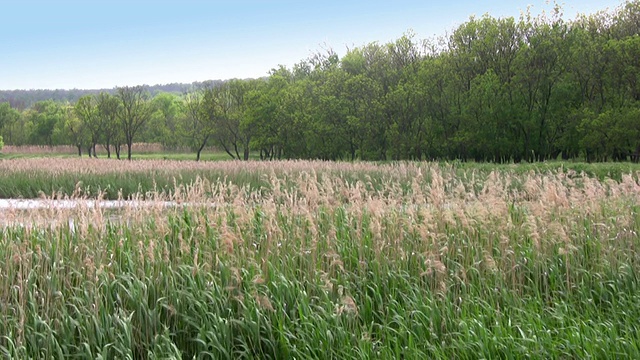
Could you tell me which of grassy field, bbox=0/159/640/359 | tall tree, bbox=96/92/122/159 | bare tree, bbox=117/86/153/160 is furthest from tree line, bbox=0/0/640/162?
grassy field, bbox=0/159/640/359

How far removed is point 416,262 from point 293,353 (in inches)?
85.3

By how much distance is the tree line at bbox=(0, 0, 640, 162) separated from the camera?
102 ft

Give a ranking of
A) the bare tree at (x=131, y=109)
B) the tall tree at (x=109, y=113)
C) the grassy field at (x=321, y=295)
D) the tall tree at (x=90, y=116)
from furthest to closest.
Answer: the tall tree at (x=90, y=116) < the tall tree at (x=109, y=113) < the bare tree at (x=131, y=109) < the grassy field at (x=321, y=295)

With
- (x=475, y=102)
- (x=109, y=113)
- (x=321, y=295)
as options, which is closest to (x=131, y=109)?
(x=109, y=113)

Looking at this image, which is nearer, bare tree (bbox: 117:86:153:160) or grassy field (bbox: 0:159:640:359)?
grassy field (bbox: 0:159:640:359)

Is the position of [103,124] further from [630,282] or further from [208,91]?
[630,282]

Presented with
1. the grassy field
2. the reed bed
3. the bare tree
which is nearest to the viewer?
the grassy field

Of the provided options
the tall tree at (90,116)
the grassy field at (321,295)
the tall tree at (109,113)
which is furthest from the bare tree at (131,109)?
the grassy field at (321,295)

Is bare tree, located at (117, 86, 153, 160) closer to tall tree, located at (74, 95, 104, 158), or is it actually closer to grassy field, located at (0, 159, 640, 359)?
tall tree, located at (74, 95, 104, 158)

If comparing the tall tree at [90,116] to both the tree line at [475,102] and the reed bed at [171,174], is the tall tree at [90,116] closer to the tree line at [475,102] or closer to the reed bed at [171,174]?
the tree line at [475,102]

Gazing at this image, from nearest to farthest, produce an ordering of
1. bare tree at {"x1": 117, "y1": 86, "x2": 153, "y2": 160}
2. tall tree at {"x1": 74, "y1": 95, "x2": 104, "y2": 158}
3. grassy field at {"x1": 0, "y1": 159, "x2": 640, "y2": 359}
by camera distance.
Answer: grassy field at {"x1": 0, "y1": 159, "x2": 640, "y2": 359}, bare tree at {"x1": 117, "y1": 86, "x2": 153, "y2": 160}, tall tree at {"x1": 74, "y1": 95, "x2": 104, "y2": 158}

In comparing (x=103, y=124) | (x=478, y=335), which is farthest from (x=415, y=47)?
(x=478, y=335)

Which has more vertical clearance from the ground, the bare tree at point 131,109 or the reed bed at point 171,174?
the bare tree at point 131,109

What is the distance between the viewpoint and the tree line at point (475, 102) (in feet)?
102
